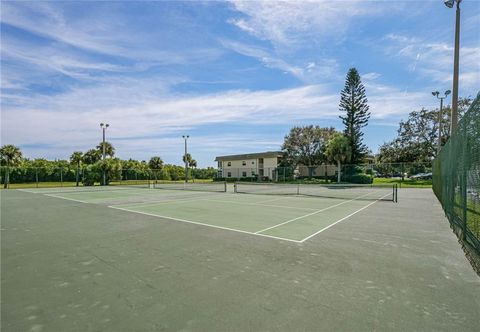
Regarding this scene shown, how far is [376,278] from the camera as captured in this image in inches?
147

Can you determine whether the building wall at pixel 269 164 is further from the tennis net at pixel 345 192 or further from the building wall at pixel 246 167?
the tennis net at pixel 345 192

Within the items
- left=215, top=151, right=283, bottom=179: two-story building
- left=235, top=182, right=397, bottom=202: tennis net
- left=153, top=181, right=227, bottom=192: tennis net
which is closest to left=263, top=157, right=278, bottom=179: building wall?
left=215, top=151, right=283, bottom=179: two-story building

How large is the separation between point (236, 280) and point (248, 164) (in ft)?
181

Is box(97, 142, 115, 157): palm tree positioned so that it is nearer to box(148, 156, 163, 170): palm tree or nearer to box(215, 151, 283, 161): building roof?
box(148, 156, 163, 170): palm tree

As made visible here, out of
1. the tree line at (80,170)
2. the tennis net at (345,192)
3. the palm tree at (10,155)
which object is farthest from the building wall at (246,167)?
the palm tree at (10,155)

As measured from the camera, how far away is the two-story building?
54.5 metres

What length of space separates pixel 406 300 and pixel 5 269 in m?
5.48

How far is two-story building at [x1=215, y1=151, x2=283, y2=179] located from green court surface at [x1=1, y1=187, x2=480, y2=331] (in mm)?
45053

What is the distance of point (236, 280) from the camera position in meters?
3.68

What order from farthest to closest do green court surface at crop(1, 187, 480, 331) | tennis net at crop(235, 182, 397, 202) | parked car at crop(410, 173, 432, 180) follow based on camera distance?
parked car at crop(410, 173, 432, 180) < tennis net at crop(235, 182, 397, 202) < green court surface at crop(1, 187, 480, 331)

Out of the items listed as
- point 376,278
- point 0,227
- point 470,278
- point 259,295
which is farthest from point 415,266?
point 0,227

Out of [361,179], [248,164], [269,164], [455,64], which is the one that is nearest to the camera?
[455,64]

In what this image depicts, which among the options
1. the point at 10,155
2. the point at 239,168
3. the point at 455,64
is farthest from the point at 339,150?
the point at 10,155

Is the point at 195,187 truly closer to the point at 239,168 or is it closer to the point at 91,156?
the point at 239,168
